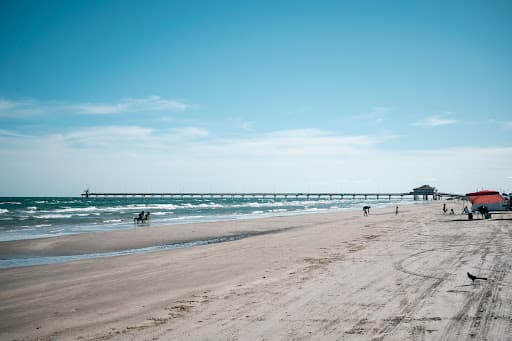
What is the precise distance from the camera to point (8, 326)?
6.33 metres

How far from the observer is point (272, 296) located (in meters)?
7.28

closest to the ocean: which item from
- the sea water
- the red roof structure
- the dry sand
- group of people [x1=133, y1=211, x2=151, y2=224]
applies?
the sea water

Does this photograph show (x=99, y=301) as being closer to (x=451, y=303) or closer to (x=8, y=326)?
(x=8, y=326)

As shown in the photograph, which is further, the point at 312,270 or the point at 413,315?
the point at 312,270

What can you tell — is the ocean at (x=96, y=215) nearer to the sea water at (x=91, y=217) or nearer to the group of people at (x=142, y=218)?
the sea water at (x=91, y=217)

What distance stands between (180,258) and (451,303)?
29.7 ft

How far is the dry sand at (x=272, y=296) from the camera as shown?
5.46 m

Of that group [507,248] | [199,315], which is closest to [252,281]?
[199,315]

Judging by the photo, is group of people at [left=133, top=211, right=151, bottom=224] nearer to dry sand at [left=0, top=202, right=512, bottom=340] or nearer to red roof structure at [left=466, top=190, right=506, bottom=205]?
dry sand at [left=0, top=202, right=512, bottom=340]

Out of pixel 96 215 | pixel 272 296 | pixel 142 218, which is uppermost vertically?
pixel 272 296

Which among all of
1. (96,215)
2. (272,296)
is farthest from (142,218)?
(272,296)

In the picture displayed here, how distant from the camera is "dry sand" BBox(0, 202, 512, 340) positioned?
5457mm

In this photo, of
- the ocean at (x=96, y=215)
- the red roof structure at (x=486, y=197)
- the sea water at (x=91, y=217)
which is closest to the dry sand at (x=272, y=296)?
the sea water at (x=91, y=217)

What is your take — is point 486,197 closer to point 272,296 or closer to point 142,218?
point 142,218
